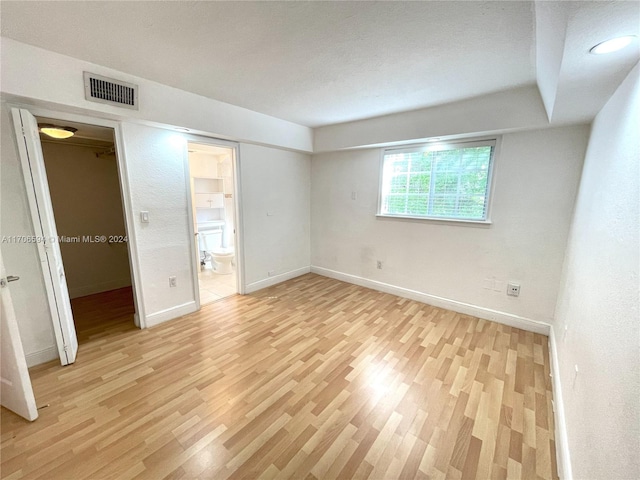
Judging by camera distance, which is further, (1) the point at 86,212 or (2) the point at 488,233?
(1) the point at 86,212

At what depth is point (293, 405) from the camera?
175 cm

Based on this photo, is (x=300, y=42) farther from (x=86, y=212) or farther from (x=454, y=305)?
(x=86, y=212)

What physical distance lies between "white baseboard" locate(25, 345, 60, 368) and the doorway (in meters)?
0.70

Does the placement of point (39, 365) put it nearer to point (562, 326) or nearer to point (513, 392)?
point (513, 392)

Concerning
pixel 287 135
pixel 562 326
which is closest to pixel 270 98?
pixel 287 135

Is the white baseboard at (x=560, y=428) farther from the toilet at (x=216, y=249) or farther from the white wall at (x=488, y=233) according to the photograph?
the toilet at (x=216, y=249)

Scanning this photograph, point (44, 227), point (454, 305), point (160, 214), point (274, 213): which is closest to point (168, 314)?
point (160, 214)

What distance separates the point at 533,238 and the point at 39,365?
4761mm

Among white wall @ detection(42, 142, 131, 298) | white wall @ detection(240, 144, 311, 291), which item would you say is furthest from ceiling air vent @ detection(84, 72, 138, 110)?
white wall @ detection(42, 142, 131, 298)

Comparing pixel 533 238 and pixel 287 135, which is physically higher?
pixel 287 135

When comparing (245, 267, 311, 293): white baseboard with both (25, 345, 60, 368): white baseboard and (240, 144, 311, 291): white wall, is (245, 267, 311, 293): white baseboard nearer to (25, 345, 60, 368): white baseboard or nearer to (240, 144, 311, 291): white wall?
(240, 144, 311, 291): white wall

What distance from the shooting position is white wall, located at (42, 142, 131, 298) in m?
3.34

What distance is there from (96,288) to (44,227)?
7.37 ft

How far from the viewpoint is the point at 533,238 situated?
261cm
